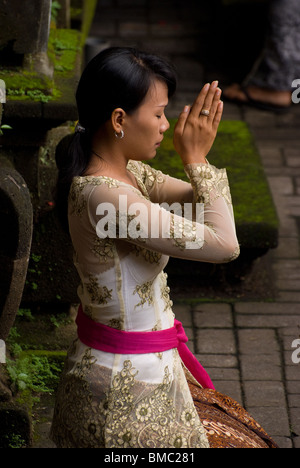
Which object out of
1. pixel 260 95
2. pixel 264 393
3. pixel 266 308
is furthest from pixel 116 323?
pixel 260 95

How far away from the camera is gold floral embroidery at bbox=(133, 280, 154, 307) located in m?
2.37

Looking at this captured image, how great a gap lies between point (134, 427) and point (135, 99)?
36.8 inches

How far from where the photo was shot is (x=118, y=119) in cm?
229

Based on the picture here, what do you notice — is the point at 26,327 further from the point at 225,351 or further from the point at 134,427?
the point at 134,427

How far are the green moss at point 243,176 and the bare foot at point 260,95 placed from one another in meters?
1.63

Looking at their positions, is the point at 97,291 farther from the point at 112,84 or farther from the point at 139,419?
the point at 112,84

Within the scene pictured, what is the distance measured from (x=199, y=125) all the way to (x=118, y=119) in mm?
237

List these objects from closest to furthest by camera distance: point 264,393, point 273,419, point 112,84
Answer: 1. point 112,84
2. point 273,419
3. point 264,393

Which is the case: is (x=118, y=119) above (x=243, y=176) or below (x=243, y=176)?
below

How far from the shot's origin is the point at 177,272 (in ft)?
14.9

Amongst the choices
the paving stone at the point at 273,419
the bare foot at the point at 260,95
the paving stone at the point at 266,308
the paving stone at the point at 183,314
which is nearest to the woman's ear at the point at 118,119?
the paving stone at the point at 273,419

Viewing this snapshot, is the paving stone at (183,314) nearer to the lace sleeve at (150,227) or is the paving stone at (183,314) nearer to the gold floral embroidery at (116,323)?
the gold floral embroidery at (116,323)

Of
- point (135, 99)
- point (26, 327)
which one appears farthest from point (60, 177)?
point (26, 327)

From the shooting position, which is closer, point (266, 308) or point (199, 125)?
point (199, 125)
